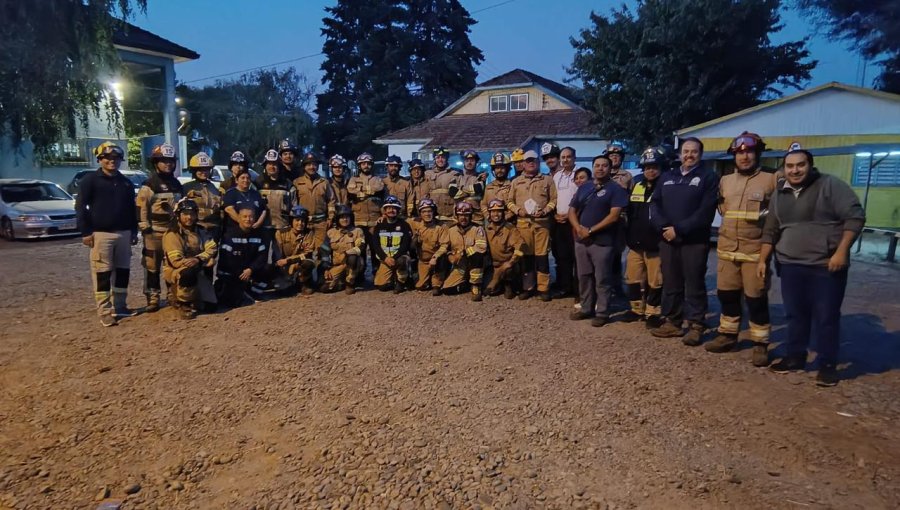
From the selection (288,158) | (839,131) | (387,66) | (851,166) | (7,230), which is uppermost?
(387,66)

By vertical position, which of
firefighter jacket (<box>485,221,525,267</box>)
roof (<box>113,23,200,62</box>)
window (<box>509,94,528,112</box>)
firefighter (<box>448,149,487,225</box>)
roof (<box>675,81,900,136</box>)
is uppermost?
roof (<box>113,23,200,62</box>)

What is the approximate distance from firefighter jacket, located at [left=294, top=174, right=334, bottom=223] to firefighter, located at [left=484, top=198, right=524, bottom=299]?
2.33 m

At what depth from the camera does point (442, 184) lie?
30.2 ft

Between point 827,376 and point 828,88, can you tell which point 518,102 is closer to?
point 828,88

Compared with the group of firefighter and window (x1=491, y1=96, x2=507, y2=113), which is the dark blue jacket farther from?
window (x1=491, y1=96, x2=507, y2=113)

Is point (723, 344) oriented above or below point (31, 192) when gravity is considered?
below

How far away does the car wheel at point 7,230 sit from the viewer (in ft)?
44.3

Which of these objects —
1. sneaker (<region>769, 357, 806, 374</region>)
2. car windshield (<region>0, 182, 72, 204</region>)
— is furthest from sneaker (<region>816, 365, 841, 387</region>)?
car windshield (<region>0, 182, 72, 204</region>)

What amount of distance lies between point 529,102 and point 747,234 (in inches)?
997

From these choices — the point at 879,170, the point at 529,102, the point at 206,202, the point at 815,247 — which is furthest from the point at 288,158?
the point at 529,102

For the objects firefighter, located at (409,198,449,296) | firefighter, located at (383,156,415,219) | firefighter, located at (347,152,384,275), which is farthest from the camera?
firefighter, located at (383,156,415,219)

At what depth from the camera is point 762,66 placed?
19172mm

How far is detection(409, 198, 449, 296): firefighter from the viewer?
316 inches

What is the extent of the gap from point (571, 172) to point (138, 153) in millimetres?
22897
